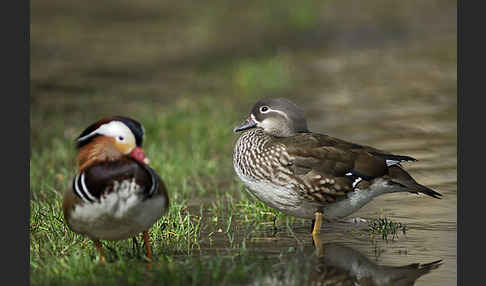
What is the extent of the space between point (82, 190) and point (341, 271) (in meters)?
2.15

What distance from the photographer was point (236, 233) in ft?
24.6

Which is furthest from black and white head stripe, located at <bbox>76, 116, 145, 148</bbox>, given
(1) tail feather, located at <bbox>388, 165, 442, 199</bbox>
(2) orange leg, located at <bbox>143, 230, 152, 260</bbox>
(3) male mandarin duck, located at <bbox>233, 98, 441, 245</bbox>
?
(1) tail feather, located at <bbox>388, 165, 442, 199</bbox>

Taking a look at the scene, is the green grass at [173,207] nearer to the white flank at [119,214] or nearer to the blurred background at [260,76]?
the blurred background at [260,76]

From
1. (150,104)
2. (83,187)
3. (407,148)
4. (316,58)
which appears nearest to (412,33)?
(316,58)

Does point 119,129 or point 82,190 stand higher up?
point 119,129

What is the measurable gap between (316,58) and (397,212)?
9393 millimetres

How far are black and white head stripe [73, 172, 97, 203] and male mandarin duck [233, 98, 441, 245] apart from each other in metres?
1.90

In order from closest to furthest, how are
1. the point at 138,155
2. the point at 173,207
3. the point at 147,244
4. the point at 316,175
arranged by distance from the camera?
the point at 138,155 → the point at 147,244 → the point at 316,175 → the point at 173,207

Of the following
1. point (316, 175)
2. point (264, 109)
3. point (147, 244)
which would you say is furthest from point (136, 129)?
point (264, 109)

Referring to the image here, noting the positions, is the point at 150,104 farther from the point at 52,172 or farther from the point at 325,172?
the point at 325,172

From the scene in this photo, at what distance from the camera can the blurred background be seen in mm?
10188

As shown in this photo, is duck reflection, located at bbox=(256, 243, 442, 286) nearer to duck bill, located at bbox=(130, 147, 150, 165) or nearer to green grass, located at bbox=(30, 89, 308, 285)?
green grass, located at bbox=(30, 89, 308, 285)

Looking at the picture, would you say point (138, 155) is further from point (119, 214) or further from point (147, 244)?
point (147, 244)

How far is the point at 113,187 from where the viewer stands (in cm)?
565
